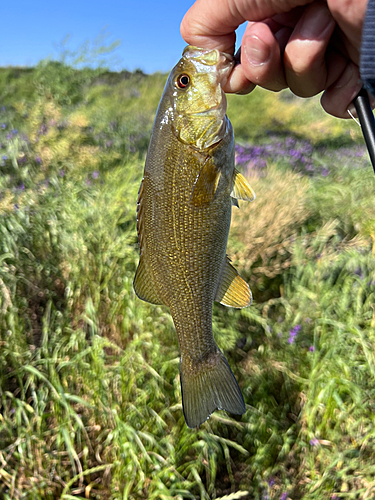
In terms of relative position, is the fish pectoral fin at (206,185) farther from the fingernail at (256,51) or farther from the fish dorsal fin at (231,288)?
the fingernail at (256,51)

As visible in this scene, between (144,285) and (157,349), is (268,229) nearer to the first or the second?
(157,349)

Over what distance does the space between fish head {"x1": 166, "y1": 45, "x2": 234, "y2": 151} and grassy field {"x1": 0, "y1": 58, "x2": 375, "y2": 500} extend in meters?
1.31

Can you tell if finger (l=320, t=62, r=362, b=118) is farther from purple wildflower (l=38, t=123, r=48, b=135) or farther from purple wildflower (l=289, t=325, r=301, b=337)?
purple wildflower (l=38, t=123, r=48, b=135)

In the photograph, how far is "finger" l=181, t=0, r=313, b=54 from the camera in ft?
3.83

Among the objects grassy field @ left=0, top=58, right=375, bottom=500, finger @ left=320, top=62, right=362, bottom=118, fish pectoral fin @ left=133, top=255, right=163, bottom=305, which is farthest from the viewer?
grassy field @ left=0, top=58, right=375, bottom=500

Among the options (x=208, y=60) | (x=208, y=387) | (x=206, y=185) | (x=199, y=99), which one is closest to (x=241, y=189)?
(x=206, y=185)

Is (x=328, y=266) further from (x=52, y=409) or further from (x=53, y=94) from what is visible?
(x=53, y=94)

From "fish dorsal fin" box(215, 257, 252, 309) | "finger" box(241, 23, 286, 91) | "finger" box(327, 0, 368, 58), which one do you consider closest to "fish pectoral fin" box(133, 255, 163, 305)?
"fish dorsal fin" box(215, 257, 252, 309)

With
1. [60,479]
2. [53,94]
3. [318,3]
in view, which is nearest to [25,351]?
[60,479]

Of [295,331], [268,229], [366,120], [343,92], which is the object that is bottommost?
[295,331]

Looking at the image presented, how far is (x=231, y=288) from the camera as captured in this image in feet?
4.03

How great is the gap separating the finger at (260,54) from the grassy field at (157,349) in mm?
1491

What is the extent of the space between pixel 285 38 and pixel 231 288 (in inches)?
39.4

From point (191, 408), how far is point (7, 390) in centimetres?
160
